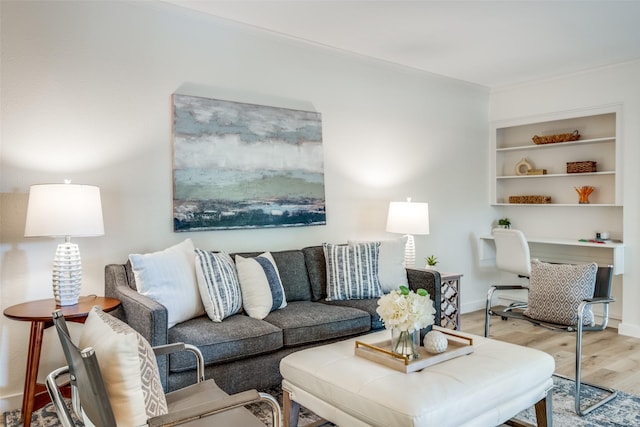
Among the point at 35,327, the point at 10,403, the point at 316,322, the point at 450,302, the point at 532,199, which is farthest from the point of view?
the point at 532,199

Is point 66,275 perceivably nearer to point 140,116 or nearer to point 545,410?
point 140,116

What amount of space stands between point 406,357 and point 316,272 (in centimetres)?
165

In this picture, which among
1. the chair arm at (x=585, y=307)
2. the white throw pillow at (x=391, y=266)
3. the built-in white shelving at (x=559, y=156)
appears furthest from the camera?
the built-in white shelving at (x=559, y=156)

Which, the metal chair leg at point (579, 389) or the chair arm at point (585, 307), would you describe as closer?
the metal chair leg at point (579, 389)

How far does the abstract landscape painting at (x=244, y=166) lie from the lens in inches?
137

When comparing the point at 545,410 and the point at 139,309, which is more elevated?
the point at 139,309

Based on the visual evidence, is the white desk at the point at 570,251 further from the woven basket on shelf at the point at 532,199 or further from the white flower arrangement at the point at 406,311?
the white flower arrangement at the point at 406,311

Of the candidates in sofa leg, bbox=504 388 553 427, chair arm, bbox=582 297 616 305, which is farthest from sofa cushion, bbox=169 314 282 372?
chair arm, bbox=582 297 616 305

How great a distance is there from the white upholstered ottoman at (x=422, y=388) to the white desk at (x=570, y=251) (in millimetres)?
2772

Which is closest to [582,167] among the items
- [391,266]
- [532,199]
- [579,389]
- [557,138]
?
[557,138]

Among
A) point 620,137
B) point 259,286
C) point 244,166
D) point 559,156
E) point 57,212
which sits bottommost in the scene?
point 259,286

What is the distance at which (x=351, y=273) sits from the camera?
12.1 feet

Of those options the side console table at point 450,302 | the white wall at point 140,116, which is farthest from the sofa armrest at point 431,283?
the white wall at point 140,116

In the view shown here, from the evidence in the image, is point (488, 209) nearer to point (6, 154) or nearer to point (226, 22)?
point (226, 22)
